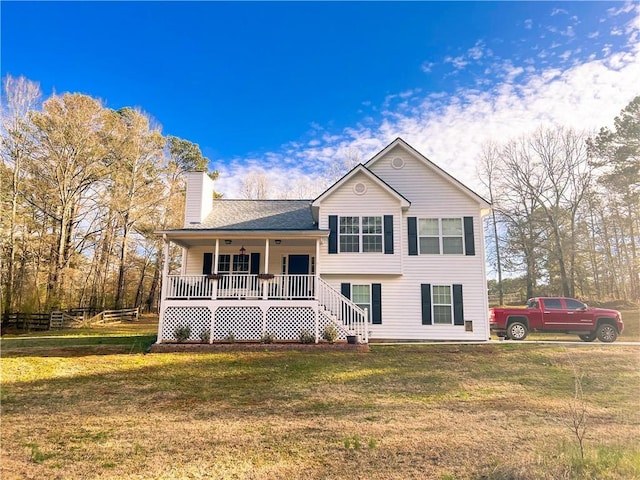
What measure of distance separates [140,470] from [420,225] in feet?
45.1

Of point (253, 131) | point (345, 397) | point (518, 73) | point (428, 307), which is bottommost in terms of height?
point (345, 397)

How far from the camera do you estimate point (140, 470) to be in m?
4.39

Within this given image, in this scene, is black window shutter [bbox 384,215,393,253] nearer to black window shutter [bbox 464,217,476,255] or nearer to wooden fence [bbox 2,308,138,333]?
black window shutter [bbox 464,217,476,255]

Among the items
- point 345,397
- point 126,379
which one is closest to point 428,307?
point 345,397

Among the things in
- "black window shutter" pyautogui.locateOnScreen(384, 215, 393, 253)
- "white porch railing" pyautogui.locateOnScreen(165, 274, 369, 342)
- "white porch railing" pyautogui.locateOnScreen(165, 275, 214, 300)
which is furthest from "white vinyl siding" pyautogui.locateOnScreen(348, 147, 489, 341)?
"white porch railing" pyautogui.locateOnScreen(165, 275, 214, 300)

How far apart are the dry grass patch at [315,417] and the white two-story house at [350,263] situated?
2452 mm

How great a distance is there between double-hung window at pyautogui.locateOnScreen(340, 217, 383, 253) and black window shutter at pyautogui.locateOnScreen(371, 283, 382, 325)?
5.13 ft

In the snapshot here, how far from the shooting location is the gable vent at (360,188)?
1557 centimetres

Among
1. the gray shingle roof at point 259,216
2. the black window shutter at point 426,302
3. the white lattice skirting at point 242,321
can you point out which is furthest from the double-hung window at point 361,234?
the white lattice skirting at point 242,321

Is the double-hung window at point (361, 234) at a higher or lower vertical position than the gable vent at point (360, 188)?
lower

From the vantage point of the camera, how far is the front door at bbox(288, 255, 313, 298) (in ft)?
46.2

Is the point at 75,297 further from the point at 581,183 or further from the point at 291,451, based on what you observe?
the point at 581,183

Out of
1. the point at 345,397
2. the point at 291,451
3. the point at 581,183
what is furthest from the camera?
the point at 581,183

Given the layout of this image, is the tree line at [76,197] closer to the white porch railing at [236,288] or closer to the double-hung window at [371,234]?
the white porch railing at [236,288]
